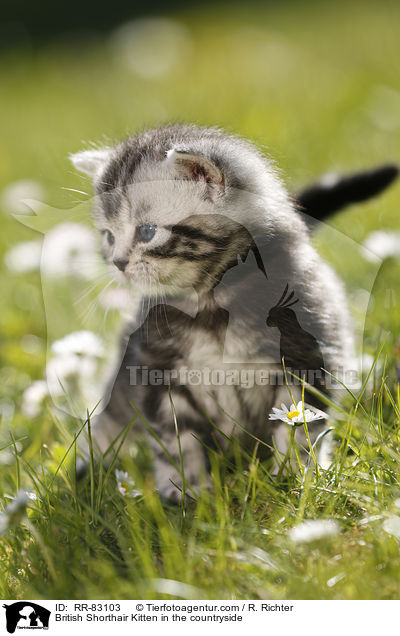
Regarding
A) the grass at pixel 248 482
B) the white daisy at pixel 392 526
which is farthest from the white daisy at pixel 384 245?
the white daisy at pixel 392 526

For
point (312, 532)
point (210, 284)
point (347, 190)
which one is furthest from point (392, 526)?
point (347, 190)

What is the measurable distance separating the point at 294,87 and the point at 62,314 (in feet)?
7.88

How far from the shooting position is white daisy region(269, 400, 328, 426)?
109 centimetres

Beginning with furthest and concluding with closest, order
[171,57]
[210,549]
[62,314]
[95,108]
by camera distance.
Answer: [171,57]
[95,108]
[62,314]
[210,549]

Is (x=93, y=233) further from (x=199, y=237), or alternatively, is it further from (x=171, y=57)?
(x=171, y=57)

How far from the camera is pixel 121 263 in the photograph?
1.15 metres

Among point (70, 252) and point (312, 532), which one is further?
point (70, 252)

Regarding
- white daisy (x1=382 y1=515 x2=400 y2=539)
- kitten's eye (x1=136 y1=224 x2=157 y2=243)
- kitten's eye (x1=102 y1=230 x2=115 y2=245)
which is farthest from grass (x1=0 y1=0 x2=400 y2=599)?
kitten's eye (x1=136 y1=224 x2=157 y2=243)

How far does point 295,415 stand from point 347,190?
0.63m

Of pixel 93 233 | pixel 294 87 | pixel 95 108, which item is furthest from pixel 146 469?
pixel 95 108

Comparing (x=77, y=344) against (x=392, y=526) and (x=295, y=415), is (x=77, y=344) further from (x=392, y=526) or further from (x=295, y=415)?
(x=392, y=526)

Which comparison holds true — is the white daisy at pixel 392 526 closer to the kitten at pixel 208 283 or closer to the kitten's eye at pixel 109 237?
the kitten at pixel 208 283
